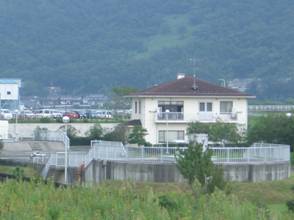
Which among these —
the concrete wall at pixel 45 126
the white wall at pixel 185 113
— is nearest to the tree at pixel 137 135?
the white wall at pixel 185 113

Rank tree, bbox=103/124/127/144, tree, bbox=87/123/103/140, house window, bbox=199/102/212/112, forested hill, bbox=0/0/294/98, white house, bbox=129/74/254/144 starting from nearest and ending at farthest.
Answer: tree, bbox=103/124/127/144
white house, bbox=129/74/254/144
house window, bbox=199/102/212/112
tree, bbox=87/123/103/140
forested hill, bbox=0/0/294/98

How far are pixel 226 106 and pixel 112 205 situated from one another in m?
47.0

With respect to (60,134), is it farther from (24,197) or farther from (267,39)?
(267,39)

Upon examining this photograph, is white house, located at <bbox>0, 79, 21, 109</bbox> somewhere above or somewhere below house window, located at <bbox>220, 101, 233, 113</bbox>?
above

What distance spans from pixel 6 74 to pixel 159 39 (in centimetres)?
2577

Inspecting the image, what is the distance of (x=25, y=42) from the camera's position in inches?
6668

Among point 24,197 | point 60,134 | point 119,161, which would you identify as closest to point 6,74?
point 60,134

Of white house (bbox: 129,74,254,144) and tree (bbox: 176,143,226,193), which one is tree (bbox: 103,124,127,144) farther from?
tree (bbox: 176,143,226,193)

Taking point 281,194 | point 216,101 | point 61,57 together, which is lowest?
point 281,194

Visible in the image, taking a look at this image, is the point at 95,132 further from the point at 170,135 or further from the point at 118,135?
the point at 170,135

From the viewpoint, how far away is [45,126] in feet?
241

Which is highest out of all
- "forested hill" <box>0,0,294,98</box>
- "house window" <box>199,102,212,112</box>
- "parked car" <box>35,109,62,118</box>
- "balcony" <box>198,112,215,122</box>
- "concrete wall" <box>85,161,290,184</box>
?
"forested hill" <box>0,0,294,98</box>

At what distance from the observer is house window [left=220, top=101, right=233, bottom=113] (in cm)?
6412

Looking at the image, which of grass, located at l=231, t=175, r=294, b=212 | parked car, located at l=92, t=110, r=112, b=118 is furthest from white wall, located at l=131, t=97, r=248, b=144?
parked car, located at l=92, t=110, r=112, b=118
